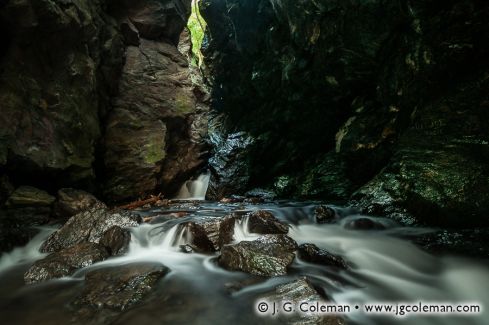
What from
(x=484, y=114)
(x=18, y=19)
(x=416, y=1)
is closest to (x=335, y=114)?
(x=416, y=1)

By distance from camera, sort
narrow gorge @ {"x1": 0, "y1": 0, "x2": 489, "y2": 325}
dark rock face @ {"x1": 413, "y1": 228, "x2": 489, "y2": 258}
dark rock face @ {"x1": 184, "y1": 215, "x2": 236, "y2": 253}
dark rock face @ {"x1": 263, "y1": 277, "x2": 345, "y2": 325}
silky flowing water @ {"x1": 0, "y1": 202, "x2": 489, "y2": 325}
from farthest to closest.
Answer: dark rock face @ {"x1": 184, "y1": 215, "x2": 236, "y2": 253} < dark rock face @ {"x1": 413, "y1": 228, "x2": 489, "y2": 258} < narrow gorge @ {"x1": 0, "y1": 0, "x2": 489, "y2": 325} < silky flowing water @ {"x1": 0, "y1": 202, "x2": 489, "y2": 325} < dark rock face @ {"x1": 263, "y1": 277, "x2": 345, "y2": 325}

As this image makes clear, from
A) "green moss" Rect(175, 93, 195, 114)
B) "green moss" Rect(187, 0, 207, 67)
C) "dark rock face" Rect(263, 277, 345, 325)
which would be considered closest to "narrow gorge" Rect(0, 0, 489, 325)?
"dark rock face" Rect(263, 277, 345, 325)

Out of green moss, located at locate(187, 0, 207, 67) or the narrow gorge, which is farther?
green moss, located at locate(187, 0, 207, 67)

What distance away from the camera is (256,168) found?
1295 centimetres

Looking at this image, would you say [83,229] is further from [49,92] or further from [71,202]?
[49,92]

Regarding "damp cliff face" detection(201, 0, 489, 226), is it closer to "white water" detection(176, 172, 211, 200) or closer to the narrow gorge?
the narrow gorge

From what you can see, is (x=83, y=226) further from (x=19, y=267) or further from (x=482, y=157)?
(x=482, y=157)

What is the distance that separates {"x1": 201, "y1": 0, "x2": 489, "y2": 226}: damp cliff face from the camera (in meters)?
6.00

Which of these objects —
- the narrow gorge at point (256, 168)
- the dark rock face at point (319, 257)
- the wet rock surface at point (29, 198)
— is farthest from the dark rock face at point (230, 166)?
the dark rock face at point (319, 257)

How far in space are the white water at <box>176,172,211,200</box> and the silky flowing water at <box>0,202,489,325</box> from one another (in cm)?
695

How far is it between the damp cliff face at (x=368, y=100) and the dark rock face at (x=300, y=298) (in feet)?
12.4

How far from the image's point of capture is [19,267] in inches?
210

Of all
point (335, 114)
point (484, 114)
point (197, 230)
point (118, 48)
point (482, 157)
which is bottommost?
point (197, 230)

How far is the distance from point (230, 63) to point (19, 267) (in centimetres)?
1364
